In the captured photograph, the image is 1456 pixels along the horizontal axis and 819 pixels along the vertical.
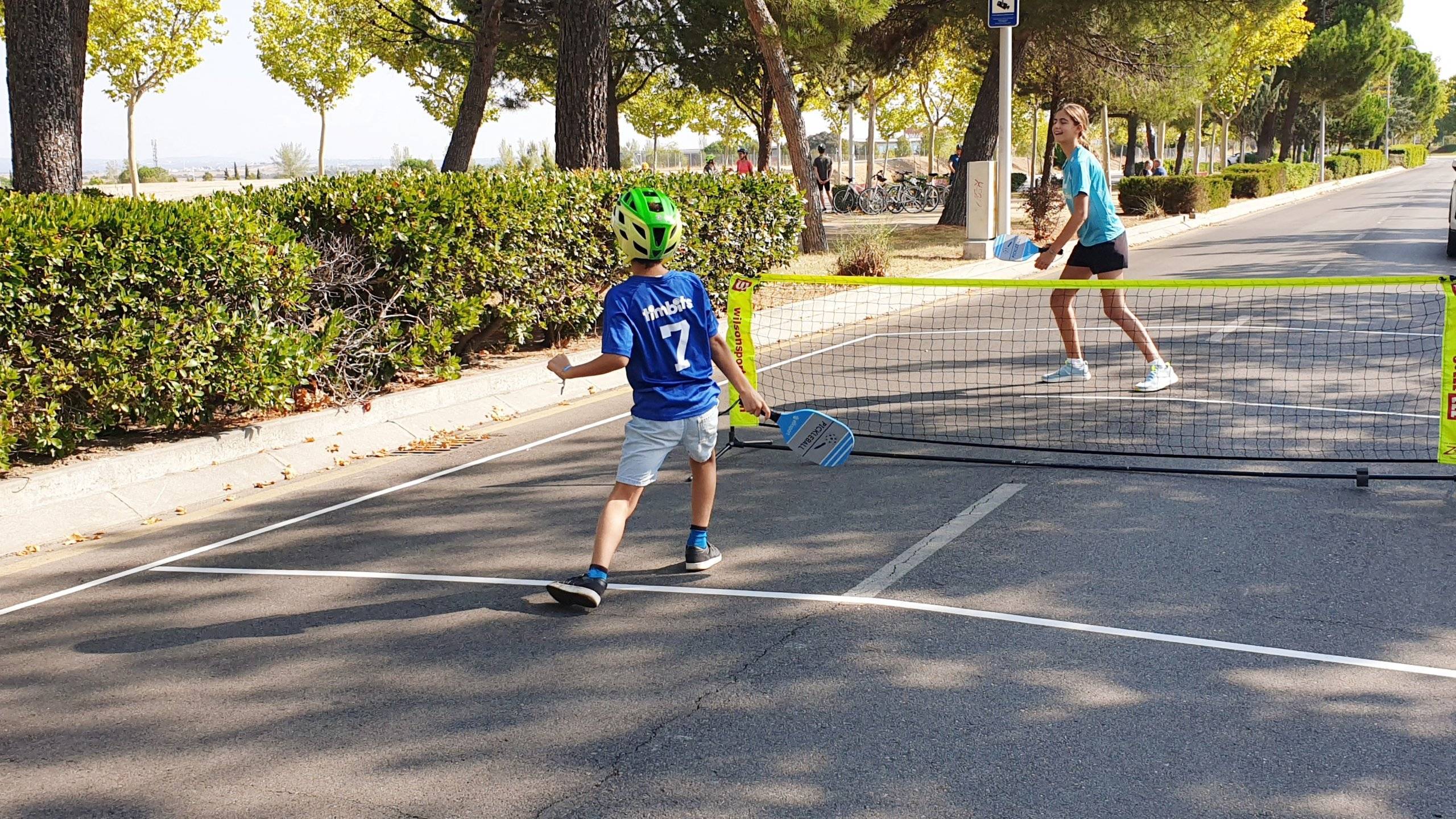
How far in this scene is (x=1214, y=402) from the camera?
905cm

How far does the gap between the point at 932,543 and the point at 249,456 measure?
15.6 ft

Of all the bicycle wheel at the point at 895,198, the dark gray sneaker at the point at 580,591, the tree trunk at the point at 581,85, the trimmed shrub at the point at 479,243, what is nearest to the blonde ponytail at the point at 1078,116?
the trimmed shrub at the point at 479,243

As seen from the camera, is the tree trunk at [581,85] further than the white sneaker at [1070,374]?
Yes

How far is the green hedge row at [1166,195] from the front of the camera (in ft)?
106

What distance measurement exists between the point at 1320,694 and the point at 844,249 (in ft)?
48.5

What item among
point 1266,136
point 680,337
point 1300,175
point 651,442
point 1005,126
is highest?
point 1266,136

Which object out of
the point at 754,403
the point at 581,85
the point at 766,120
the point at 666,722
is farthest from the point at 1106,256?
the point at 766,120

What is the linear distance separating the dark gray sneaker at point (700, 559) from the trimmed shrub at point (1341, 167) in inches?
2527

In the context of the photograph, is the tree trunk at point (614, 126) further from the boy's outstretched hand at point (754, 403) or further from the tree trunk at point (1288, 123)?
the tree trunk at point (1288, 123)

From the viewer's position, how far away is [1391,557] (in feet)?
18.4

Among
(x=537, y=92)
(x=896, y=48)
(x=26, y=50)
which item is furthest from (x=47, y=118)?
(x=537, y=92)

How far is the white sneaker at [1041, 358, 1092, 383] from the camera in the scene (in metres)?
10.0

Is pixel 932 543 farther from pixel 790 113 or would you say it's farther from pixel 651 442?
pixel 790 113

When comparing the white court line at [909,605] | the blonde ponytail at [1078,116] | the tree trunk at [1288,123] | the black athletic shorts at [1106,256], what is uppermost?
the tree trunk at [1288,123]
